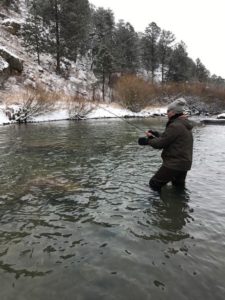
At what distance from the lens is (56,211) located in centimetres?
720

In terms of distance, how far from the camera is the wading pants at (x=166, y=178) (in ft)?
25.2

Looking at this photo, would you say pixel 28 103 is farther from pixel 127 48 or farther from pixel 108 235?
pixel 127 48

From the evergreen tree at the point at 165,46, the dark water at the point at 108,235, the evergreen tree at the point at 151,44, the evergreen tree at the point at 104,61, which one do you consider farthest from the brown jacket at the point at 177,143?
the evergreen tree at the point at 165,46

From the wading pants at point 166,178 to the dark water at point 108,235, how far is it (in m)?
0.27

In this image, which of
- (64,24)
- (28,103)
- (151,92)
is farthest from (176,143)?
(64,24)

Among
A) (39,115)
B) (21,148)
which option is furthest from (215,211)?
(39,115)

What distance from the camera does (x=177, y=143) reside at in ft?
24.7

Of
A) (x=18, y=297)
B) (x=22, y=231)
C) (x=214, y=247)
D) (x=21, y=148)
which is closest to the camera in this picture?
(x=18, y=297)

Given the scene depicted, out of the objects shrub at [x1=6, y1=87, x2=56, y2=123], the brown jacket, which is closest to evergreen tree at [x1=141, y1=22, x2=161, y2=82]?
shrub at [x1=6, y1=87, x2=56, y2=123]

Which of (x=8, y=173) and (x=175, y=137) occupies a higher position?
(x=175, y=137)

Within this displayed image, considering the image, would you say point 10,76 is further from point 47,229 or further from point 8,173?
point 47,229

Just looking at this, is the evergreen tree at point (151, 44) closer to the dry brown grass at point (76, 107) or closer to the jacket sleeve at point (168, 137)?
the dry brown grass at point (76, 107)

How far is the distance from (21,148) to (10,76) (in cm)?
3353

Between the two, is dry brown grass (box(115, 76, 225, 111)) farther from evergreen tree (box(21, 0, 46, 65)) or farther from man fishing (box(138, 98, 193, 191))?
man fishing (box(138, 98, 193, 191))
